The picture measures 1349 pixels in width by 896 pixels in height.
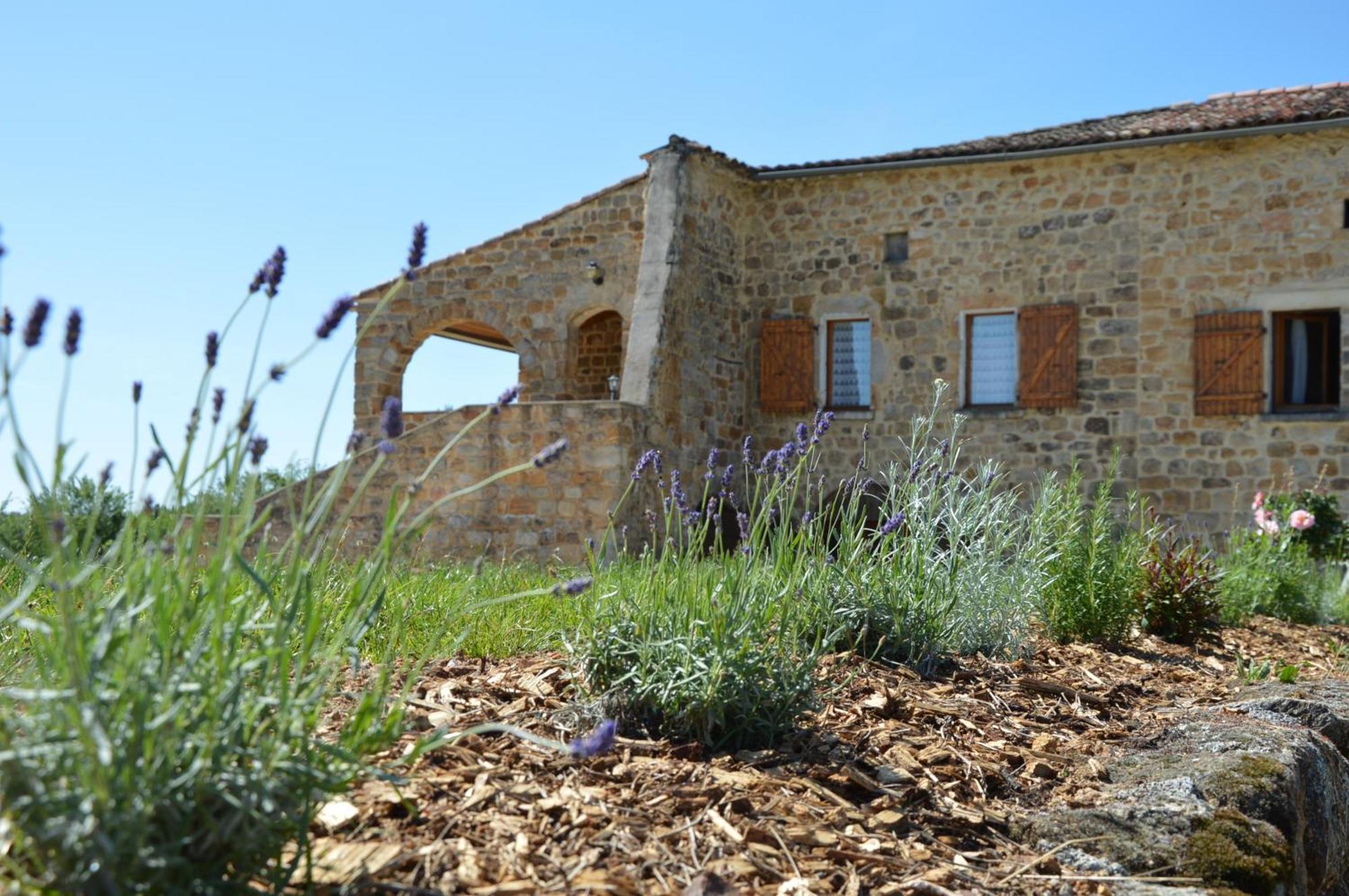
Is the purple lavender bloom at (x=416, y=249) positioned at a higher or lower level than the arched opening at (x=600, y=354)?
lower

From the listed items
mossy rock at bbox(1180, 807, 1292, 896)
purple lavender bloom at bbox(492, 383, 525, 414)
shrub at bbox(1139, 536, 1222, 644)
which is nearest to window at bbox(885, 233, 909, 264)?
shrub at bbox(1139, 536, 1222, 644)

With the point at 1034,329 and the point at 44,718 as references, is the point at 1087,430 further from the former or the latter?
the point at 44,718

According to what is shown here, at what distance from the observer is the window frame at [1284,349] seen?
1226 centimetres

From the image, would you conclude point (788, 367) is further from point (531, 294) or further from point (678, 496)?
point (678, 496)

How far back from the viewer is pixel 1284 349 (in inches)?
491

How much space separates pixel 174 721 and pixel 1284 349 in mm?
12687

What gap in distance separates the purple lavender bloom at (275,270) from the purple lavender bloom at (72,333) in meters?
0.38

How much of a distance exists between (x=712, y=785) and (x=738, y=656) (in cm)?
40

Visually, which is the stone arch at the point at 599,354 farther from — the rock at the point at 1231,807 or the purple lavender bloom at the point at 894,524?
the rock at the point at 1231,807

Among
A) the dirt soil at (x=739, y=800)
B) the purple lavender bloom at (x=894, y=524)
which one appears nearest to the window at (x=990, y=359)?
the purple lavender bloom at (x=894, y=524)

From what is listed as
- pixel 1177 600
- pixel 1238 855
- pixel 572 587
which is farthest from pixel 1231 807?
pixel 1177 600

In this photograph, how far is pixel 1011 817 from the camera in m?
2.99

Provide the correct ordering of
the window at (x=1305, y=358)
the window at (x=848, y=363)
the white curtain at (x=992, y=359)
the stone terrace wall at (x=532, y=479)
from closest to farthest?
the stone terrace wall at (x=532, y=479), the window at (x=1305, y=358), the white curtain at (x=992, y=359), the window at (x=848, y=363)

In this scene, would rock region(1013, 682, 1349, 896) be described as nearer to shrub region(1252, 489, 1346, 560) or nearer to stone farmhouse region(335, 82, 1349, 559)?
shrub region(1252, 489, 1346, 560)
